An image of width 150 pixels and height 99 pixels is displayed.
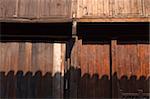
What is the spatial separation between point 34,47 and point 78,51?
1.22 m

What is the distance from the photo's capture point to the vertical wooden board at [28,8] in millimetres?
11258

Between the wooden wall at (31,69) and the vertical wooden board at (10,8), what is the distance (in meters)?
0.81

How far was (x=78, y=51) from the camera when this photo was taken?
435 inches

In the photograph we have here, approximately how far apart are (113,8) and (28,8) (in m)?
2.35

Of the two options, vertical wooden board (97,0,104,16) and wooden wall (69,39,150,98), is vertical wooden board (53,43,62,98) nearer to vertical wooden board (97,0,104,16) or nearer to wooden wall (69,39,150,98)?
wooden wall (69,39,150,98)

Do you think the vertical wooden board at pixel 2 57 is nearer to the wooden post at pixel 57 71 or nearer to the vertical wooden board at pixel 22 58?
the vertical wooden board at pixel 22 58

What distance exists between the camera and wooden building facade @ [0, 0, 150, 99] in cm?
1078

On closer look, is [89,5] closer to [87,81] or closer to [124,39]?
[124,39]

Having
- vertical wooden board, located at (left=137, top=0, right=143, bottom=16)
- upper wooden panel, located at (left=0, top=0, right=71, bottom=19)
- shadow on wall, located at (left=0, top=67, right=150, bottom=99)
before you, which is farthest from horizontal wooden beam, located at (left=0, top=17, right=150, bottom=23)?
shadow on wall, located at (left=0, top=67, right=150, bottom=99)

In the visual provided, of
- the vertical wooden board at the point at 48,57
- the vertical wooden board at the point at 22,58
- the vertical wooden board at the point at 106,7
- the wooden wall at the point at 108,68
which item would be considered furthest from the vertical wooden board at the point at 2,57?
the vertical wooden board at the point at 106,7

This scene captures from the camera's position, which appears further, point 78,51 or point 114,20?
point 78,51

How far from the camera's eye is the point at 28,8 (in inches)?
447

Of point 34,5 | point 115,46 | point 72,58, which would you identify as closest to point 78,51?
point 72,58

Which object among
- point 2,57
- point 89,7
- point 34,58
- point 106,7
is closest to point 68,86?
point 34,58
